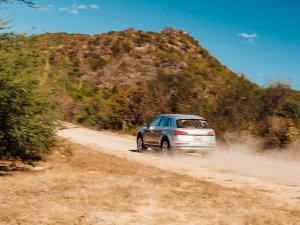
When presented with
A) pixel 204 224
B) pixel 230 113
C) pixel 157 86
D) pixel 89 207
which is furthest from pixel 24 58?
pixel 157 86

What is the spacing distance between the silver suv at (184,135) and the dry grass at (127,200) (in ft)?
14.0

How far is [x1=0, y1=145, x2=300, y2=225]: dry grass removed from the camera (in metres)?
7.90

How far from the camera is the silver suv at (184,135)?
672 inches

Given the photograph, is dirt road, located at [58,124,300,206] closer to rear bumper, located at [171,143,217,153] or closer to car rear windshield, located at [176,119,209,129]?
rear bumper, located at [171,143,217,153]

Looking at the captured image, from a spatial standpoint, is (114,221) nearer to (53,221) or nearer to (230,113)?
(53,221)

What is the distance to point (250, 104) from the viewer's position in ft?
74.5

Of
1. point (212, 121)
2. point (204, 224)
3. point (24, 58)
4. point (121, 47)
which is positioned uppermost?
point (121, 47)

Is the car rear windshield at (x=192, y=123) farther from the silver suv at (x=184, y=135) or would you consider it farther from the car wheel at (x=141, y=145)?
the car wheel at (x=141, y=145)

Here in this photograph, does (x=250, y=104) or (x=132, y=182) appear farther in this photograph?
(x=250, y=104)

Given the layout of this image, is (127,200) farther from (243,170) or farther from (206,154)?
(206,154)

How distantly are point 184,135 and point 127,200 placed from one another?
26.5 feet

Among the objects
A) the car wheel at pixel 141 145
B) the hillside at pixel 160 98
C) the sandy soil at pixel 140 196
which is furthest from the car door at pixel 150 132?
the sandy soil at pixel 140 196

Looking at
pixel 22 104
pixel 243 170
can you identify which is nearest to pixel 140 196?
pixel 22 104

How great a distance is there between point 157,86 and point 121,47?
4116 centimetres
